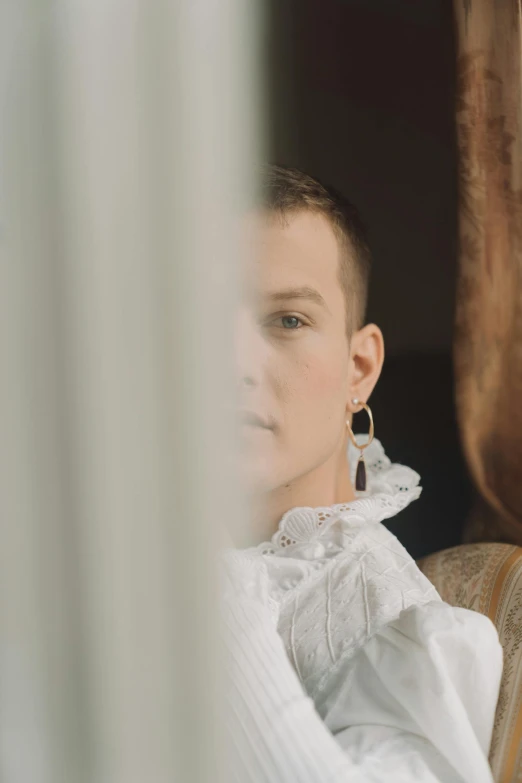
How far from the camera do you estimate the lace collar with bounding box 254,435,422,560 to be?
79cm

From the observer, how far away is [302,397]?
31.1 inches

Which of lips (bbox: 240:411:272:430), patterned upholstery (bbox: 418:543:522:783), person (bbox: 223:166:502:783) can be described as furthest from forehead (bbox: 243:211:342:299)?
patterned upholstery (bbox: 418:543:522:783)

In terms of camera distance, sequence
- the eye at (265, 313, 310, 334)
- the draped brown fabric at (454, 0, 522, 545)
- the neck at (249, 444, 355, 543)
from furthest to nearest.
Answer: the draped brown fabric at (454, 0, 522, 545)
the neck at (249, 444, 355, 543)
the eye at (265, 313, 310, 334)

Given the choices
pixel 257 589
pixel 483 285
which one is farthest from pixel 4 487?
pixel 483 285

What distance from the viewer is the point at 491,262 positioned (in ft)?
3.14

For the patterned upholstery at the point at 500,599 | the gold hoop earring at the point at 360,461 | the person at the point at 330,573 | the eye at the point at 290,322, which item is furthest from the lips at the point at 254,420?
the patterned upholstery at the point at 500,599

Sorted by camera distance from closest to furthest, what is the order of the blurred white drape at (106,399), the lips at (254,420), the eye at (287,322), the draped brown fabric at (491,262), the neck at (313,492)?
the blurred white drape at (106,399) < the lips at (254,420) < the eye at (287,322) < the neck at (313,492) < the draped brown fabric at (491,262)

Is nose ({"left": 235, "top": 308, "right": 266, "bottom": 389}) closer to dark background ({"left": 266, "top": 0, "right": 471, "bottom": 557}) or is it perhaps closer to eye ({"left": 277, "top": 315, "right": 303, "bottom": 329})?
eye ({"left": 277, "top": 315, "right": 303, "bottom": 329})

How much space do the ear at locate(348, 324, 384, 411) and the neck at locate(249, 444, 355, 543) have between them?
0.07 m

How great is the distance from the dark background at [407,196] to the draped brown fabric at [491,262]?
2 cm

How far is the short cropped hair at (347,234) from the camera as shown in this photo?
0.79m

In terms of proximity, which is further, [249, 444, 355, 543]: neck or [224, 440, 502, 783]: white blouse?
[249, 444, 355, 543]: neck

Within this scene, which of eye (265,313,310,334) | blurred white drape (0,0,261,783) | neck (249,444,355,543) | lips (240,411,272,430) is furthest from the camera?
neck (249,444,355,543)

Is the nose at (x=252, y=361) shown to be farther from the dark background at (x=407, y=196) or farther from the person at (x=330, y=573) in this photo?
the dark background at (x=407, y=196)
